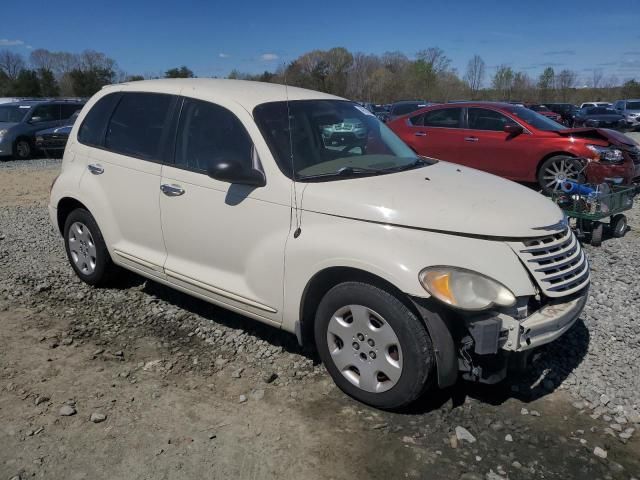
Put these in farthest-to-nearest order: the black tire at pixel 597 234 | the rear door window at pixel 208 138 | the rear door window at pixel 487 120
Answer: the rear door window at pixel 487 120 < the black tire at pixel 597 234 < the rear door window at pixel 208 138

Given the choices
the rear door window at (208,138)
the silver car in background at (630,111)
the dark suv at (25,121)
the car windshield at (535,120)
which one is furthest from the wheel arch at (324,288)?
the silver car in background at (630,111)

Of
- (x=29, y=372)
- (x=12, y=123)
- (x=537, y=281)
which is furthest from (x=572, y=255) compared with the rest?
(x=12, y=123)

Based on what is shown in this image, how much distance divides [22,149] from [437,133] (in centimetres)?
1312

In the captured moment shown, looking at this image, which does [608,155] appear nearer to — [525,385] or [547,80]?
[525,385]

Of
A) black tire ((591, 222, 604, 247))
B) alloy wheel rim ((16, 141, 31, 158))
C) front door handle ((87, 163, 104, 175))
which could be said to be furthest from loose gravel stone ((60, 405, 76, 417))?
alloy wheel rim ((16, 141, 31, 158))

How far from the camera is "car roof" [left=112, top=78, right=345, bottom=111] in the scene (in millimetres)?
4062

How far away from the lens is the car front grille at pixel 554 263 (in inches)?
121

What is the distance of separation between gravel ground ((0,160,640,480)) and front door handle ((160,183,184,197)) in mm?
1146

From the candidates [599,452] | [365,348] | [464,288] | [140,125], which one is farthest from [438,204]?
[140,125]

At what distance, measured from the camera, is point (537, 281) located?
10.1 ft

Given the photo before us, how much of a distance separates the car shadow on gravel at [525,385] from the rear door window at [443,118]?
746cm

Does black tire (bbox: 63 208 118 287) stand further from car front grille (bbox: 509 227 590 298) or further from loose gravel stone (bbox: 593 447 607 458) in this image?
loose gravel stone (bbox: 593 447 607 458)

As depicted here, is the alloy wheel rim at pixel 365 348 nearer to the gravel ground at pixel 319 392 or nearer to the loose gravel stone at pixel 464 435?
the gravel ground at pixel 319 392

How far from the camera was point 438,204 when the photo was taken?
3.27 m
